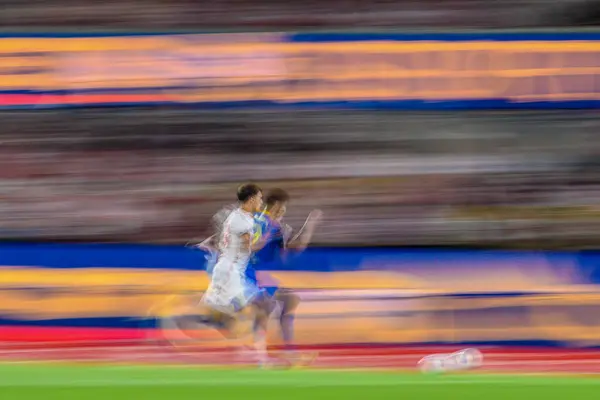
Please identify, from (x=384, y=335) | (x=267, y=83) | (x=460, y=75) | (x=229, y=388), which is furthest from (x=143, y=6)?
(x=229, y=388)

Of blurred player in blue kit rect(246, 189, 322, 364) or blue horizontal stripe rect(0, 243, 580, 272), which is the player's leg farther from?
blue horizontal stripe rect(0, 243, 580, 272)

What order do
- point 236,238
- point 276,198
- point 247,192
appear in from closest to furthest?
1. point 247,192
2. point 236,238
3. point 276,198

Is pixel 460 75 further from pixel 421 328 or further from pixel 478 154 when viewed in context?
pixel 421 328

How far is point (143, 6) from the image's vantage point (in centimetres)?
845

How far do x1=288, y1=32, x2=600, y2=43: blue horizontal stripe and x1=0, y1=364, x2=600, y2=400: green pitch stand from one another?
3.75 m

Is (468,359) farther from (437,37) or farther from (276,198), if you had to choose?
(437,37)

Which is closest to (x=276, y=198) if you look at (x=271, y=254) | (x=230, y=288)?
(x=271, y=254)

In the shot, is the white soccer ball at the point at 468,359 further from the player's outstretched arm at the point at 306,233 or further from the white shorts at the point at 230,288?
the white shorts at the point at 230,288

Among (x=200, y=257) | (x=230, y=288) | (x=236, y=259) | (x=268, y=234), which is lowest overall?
(x=230, y=288)

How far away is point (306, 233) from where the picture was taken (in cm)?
782

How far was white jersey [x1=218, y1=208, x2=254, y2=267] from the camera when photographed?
708cm

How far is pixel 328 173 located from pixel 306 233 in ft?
2.23

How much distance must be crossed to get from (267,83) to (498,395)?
4316 millimetres

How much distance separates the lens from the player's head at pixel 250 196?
703 cm
